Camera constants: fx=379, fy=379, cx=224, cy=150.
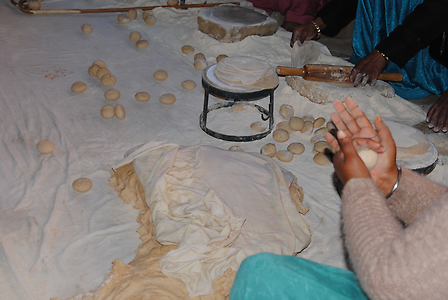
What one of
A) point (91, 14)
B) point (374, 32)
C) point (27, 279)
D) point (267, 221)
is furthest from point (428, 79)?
point (91, 14)

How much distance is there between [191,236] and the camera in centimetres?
171

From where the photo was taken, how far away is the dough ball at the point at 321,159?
2559 millimetres

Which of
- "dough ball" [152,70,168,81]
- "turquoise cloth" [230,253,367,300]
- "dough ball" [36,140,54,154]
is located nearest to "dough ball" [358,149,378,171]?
"turquoise cloth" [230,253,367,300]

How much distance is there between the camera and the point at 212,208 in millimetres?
1825

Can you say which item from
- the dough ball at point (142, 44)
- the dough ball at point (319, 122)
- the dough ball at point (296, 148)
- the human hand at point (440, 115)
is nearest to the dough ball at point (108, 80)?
the dough ball at point (142, 44)

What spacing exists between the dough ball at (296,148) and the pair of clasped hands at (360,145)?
128 centimetres

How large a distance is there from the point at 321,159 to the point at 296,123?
400mm

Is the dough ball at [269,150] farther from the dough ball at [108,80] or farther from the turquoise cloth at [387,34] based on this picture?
the turquoise cloth at [387,34]

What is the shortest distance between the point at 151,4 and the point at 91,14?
0.74 m

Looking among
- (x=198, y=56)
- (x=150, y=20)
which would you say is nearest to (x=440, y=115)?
(x=198, y=56)

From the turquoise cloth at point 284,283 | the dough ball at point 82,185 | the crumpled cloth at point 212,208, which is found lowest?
the dough ball at point 82,185

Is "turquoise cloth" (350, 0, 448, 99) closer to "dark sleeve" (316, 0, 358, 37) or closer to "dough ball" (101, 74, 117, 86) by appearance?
"dark sleeve" (316, 0, 358, 37)

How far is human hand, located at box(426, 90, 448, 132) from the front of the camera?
2.58 m

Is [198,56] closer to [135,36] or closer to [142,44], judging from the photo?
[142,44]
